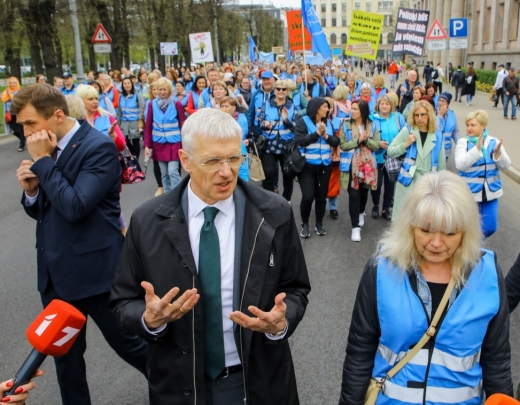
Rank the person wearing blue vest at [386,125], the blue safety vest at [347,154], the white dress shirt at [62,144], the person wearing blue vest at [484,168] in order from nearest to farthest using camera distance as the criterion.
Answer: the white dress shirt at [62,144]
the person wearing blue vest at [484,168]
the blue safety vest at [347,154]
the person wearing blue vest at [386,125]

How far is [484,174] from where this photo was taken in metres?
5.40

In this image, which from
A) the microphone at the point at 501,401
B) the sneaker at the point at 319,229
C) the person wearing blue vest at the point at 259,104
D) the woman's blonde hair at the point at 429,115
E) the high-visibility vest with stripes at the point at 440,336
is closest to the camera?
the microphone at the point at 501,401

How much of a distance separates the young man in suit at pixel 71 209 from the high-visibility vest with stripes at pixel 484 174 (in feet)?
12.3

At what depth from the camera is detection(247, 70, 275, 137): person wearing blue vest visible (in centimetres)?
876

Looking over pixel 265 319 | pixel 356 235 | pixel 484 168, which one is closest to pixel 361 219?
pixel 356 235

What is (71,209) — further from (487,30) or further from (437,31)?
(487,30)

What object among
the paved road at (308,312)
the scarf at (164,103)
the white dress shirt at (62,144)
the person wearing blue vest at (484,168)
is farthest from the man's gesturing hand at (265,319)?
the scarf at (164,103)

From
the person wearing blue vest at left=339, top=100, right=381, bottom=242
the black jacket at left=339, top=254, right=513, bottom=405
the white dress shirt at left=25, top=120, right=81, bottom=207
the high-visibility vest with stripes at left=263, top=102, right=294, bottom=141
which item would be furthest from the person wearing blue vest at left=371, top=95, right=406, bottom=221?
the black jacket at left=339, top=254, right=513, bottom=405

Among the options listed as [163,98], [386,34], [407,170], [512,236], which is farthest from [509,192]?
[386,34]

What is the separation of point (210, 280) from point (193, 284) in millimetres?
76

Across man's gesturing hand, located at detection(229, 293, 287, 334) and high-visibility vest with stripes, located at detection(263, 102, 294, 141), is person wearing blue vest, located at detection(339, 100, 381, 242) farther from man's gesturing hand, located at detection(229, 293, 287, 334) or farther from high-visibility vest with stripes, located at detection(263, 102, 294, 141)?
man's gesturing hand, located at detection(229, 293, 287, 334)

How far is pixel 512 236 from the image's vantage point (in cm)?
709

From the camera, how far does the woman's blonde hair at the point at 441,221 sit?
2205mm

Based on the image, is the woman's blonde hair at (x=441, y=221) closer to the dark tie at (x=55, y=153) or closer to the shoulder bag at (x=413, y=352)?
the shoulder bag at (x=413, y=352)
